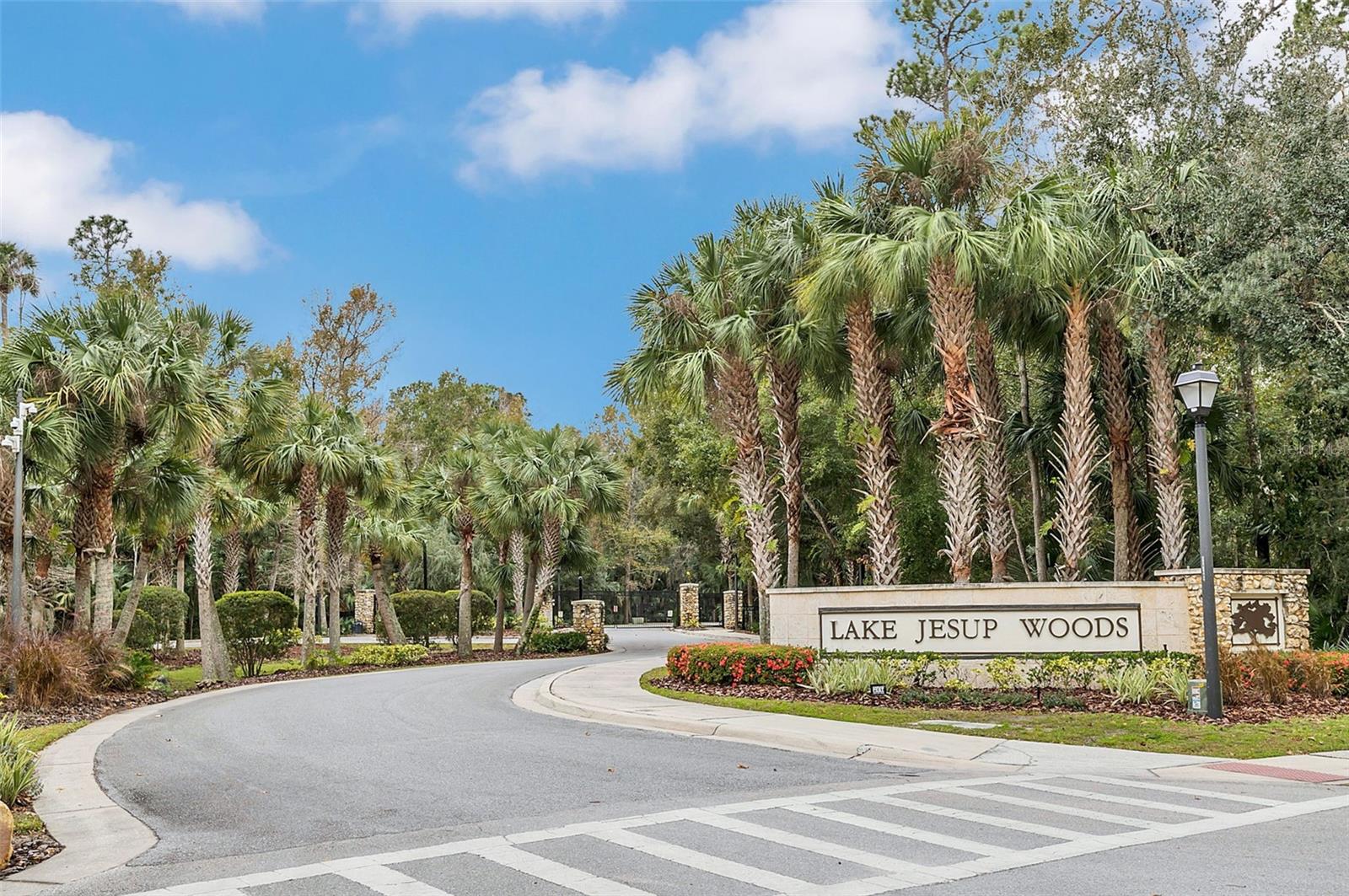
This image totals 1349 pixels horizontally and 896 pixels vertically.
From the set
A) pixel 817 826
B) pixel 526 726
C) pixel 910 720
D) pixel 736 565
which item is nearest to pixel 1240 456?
pixel 910 720

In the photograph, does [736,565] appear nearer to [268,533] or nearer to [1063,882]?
[268,533]

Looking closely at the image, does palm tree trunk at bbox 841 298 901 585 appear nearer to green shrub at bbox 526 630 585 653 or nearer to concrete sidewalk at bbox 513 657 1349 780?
concrete sidewalk at bbox 513 657 1349 780

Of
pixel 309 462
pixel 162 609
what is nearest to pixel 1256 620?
pixel 309 462

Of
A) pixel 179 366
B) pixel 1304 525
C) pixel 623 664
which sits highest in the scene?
pixel 179 366

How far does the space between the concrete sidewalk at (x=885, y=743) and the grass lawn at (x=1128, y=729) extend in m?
0.27

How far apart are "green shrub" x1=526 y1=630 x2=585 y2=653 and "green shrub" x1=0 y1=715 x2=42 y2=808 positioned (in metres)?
23.9

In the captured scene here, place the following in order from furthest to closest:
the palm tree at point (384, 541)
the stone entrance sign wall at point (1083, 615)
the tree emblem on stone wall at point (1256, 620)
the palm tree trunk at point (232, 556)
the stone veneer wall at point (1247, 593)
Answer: the palm tree trunk at point (232, 556), the palm tree at point (384, 541), the tree emblem on stone wall at point (1256, 620), the stone entrance sign wall at point (1083, 615), the stone veneer wall at point (1247, 593)

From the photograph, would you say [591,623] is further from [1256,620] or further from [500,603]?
[1256,620]

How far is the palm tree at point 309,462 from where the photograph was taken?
26.2 metres

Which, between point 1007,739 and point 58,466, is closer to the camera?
point 1007,739

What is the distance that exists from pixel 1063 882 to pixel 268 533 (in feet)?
151

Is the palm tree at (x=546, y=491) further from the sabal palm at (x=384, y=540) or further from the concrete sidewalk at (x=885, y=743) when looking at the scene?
the concrete sidewalk at (x=885, y=743)

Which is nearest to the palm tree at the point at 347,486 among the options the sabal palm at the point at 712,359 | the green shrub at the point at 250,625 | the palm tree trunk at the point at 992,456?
the green shrub at the point at 250,625

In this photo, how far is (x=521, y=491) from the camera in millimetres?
31781
